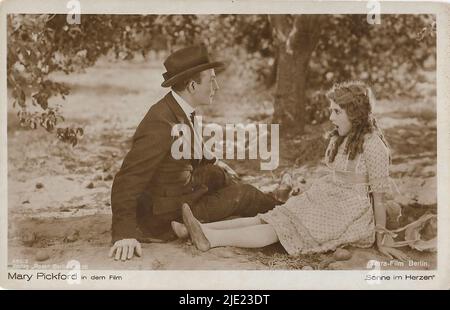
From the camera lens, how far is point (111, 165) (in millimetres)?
2727

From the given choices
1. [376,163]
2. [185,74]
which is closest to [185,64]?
[185,74]

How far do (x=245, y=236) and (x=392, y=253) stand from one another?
0.79 m

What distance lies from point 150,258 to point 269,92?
3.55 feet

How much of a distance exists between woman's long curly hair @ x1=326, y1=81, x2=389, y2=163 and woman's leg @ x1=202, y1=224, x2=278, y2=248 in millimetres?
508

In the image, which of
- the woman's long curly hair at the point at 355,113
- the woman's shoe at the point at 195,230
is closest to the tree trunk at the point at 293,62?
the woman's long curly hair at the point at 355,113

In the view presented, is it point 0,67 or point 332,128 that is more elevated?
point 0,67

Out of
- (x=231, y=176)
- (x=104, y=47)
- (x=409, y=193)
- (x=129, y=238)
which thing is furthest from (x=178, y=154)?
(x=409, y=193)

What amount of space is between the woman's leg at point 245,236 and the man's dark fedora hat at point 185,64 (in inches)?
31.7

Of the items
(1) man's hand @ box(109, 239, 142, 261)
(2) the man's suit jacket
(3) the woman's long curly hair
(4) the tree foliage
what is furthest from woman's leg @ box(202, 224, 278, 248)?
(4) the tree foliage

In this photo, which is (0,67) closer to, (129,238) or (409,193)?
(129,238)

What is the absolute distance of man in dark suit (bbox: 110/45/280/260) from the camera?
2.66 m

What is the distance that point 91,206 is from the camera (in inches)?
108

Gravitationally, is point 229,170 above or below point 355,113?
below

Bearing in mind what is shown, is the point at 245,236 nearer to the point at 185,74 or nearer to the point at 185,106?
the point at 185,106
